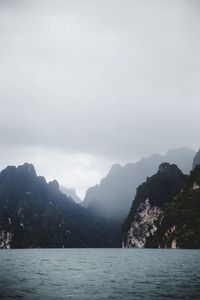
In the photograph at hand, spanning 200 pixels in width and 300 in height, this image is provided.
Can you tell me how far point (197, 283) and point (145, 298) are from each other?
1206 cm

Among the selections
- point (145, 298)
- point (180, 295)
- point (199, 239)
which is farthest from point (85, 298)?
point (199, 239)

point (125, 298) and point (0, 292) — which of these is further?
→ point (0, 292)

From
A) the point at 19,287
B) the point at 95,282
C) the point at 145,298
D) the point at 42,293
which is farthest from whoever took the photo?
the point at 95,282

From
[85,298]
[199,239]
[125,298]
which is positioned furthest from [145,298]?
[199,239]

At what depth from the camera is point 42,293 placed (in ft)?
116

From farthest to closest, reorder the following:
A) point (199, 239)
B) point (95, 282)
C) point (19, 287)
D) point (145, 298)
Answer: point (199, 239) < point (95, 282) < point (19, 287) < point (145, 298)

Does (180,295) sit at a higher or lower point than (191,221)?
lower

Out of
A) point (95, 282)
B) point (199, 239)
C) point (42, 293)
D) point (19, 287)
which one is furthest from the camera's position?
point (199, 239)

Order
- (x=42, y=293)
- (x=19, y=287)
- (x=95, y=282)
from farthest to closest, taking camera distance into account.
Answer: (x=95, y=282) < (x=19, y=287) < (x=42, y=293)

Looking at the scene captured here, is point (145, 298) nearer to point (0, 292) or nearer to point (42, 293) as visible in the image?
point (42, 293)

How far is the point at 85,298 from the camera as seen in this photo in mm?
32438

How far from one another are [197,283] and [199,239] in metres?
153

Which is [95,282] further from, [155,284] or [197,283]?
[197,283]

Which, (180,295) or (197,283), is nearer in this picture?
(180,295)
